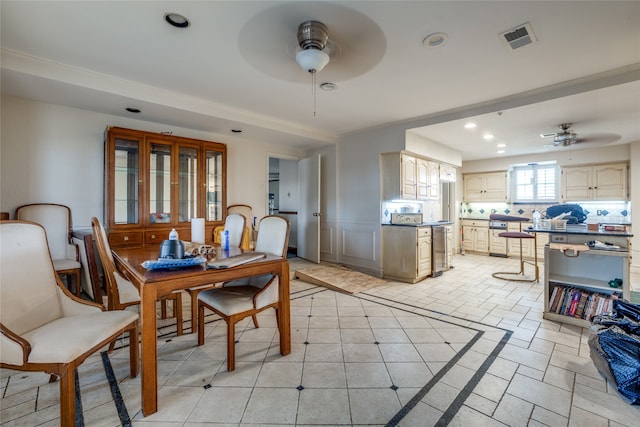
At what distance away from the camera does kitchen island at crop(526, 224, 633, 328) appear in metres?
2.73

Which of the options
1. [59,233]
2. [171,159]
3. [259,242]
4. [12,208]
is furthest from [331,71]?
[12,208]

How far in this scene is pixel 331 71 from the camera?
9.21ft

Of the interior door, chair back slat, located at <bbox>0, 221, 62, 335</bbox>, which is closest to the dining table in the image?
chair back slat, located at <bbox>0, 221, 62, 335</bbox>

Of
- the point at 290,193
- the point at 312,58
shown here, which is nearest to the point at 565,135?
the point at 312,58

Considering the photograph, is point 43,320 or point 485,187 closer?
point 43,320

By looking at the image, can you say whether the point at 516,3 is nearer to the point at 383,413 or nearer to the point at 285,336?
the point at 383,413

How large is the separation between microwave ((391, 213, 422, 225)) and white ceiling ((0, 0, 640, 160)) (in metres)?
1.41

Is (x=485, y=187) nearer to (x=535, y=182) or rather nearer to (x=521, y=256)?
(x=535, y=182)

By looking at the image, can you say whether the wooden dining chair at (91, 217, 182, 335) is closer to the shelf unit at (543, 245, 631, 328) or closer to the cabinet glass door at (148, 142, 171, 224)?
the cabinet glass door at (148, 142, 171, 224)

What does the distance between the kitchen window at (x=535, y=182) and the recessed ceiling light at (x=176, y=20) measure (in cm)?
743

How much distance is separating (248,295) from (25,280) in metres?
1.30

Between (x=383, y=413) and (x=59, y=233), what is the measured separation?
394 cm

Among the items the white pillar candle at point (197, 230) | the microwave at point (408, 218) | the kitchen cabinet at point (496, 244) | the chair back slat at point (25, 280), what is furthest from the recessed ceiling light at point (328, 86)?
the kitchen cabinet at point (496, 244)

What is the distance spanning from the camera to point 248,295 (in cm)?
221
